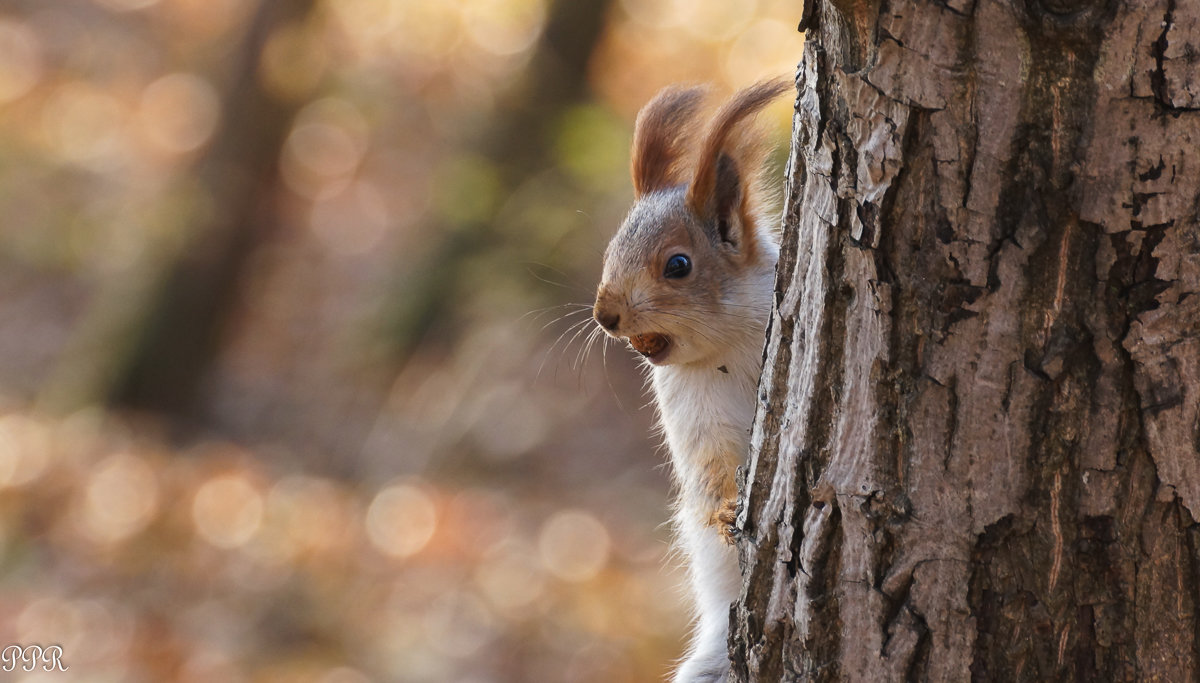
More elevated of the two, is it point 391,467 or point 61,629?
point 391,467

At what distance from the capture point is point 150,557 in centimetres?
495

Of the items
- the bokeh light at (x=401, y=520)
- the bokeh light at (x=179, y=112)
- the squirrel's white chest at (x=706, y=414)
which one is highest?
the bokeh light at (x=179, y=112)

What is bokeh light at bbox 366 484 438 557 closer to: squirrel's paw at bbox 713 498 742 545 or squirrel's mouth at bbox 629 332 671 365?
squirrel's mouth at bbox 629 332 671 365

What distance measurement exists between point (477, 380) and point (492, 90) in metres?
1.54

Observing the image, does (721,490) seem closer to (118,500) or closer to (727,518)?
(727,518)

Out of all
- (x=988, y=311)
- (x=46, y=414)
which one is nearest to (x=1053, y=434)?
(x=988, y=311)

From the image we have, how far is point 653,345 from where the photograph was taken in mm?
2021

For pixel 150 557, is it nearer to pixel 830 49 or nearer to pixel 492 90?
pixel 492 90

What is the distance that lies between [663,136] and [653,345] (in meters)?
0.45

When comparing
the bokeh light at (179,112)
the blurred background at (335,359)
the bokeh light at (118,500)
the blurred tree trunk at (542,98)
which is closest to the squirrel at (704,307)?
the blurred background at (335,359)

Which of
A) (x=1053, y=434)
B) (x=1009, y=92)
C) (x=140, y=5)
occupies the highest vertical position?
(x=140, y=5)

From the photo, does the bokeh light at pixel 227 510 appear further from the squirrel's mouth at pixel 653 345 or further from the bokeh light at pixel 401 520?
the squirrel's mouth at pixel 653 345

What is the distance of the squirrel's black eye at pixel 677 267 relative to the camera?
207 centimetres

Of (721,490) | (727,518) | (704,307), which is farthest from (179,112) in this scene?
(727,518)
